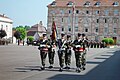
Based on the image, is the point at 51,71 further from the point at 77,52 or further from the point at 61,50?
the point at 77,52

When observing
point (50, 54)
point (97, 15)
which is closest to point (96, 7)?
point (97, 15)

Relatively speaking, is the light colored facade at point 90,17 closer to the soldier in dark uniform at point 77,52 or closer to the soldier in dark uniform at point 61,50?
the soldier in dark uniform at point 61,50

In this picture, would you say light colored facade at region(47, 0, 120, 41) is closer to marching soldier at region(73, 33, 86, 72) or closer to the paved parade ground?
the paved parade ground

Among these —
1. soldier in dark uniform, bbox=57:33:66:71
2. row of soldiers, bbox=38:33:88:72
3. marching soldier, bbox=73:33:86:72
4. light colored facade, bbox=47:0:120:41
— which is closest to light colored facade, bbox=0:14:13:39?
light colored facade, bbox=47:0:120:41

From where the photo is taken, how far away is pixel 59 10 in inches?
4719

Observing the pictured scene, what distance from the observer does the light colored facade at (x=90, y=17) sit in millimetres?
117312

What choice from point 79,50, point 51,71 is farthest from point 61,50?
point 51,71

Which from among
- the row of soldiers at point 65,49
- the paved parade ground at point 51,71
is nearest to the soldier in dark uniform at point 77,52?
the row of soldiers at point 65,49

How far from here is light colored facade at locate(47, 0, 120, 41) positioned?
117 metres

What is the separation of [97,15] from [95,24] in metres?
3.04

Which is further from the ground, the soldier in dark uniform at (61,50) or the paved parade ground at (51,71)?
the soldier in dark uniform at (61,50)

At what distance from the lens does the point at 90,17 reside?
11869 cm

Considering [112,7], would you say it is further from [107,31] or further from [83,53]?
[83,53]

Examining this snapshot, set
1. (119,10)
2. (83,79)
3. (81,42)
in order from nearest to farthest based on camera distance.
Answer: (83,79) → (81,42) → (119,10)
